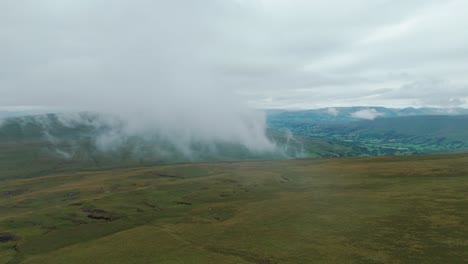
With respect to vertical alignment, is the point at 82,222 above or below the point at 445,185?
below

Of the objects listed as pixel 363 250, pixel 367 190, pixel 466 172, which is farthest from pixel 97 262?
pixel 466 172

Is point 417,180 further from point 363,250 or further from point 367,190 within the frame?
point 363,250

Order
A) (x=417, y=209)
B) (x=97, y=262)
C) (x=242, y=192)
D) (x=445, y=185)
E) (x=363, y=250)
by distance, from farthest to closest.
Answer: (x=242, y=192), (x=445, y=185), (x=417, y=209), (x=97, y=262), (x=363, y=250)

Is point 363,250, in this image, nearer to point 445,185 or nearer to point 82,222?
point 445,185

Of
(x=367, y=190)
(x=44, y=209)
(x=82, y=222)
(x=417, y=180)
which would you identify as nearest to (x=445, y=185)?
(x=417, y=180)

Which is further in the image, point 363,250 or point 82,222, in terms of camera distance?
point 82,222

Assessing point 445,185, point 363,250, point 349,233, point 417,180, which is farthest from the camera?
point 417,180
